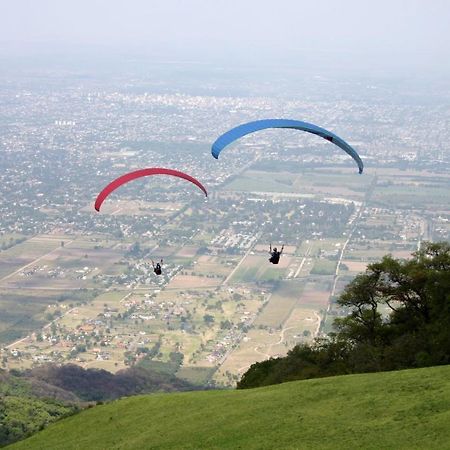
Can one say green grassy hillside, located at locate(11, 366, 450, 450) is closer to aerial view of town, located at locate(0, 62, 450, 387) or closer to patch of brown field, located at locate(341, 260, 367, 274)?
aerial view of town, located at locate(0, 62, 450, 387)

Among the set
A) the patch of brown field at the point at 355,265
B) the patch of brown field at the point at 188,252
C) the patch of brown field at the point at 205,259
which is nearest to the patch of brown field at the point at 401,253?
the patch of brown field at the point at 355,265

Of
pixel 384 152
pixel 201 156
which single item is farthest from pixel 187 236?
pixel 384 152

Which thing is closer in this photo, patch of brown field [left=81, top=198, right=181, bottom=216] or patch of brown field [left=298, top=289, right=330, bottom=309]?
patch of brown field [left=298, top=289, right=330, bottom=309]

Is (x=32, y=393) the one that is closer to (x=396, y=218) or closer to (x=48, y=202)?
(x=396, y=218)

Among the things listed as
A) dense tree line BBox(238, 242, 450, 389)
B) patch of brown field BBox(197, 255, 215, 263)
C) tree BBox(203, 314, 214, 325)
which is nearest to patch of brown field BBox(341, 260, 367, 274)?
patch of brown field BBox(197, 255, 215, 263)

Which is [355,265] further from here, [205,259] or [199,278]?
[199,278]
